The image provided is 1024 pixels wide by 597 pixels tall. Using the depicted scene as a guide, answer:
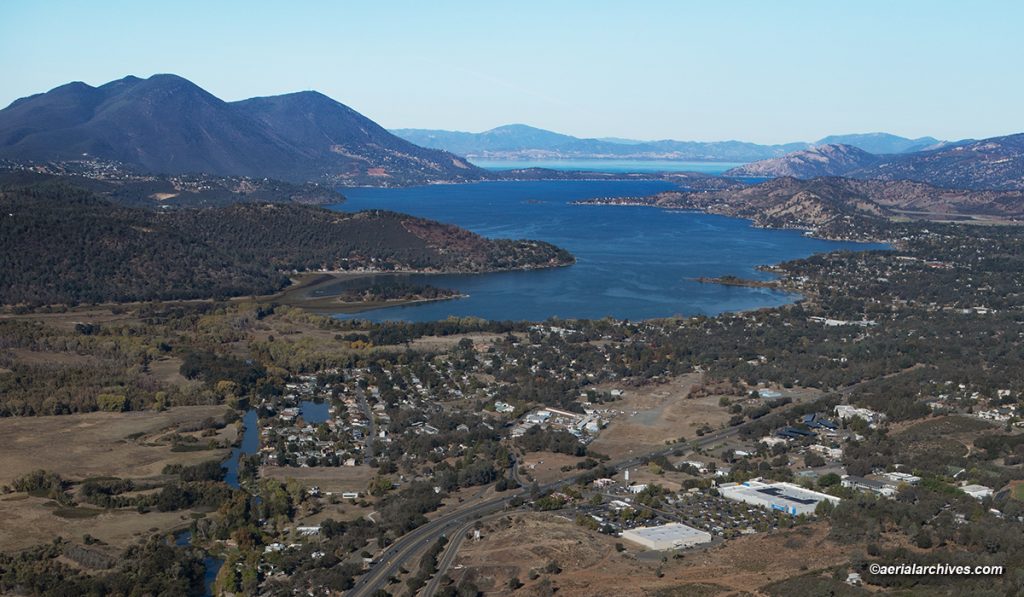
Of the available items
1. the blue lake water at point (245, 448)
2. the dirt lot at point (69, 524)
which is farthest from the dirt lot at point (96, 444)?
the dirt lot at point (69, 524)

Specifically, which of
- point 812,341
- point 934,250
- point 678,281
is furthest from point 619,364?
point 934,250

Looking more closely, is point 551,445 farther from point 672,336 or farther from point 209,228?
point 209,228

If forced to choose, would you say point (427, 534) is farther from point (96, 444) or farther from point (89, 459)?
point (96, 444)

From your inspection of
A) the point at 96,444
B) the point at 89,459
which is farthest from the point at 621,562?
the point at 96,444

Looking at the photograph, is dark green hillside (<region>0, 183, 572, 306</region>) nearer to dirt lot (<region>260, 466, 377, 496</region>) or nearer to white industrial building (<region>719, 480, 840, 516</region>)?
dirt lot (<region>260, 466, 377, 496</region>)

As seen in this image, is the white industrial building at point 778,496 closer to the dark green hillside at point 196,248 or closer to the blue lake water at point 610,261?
the blue lake water at point 610,261
